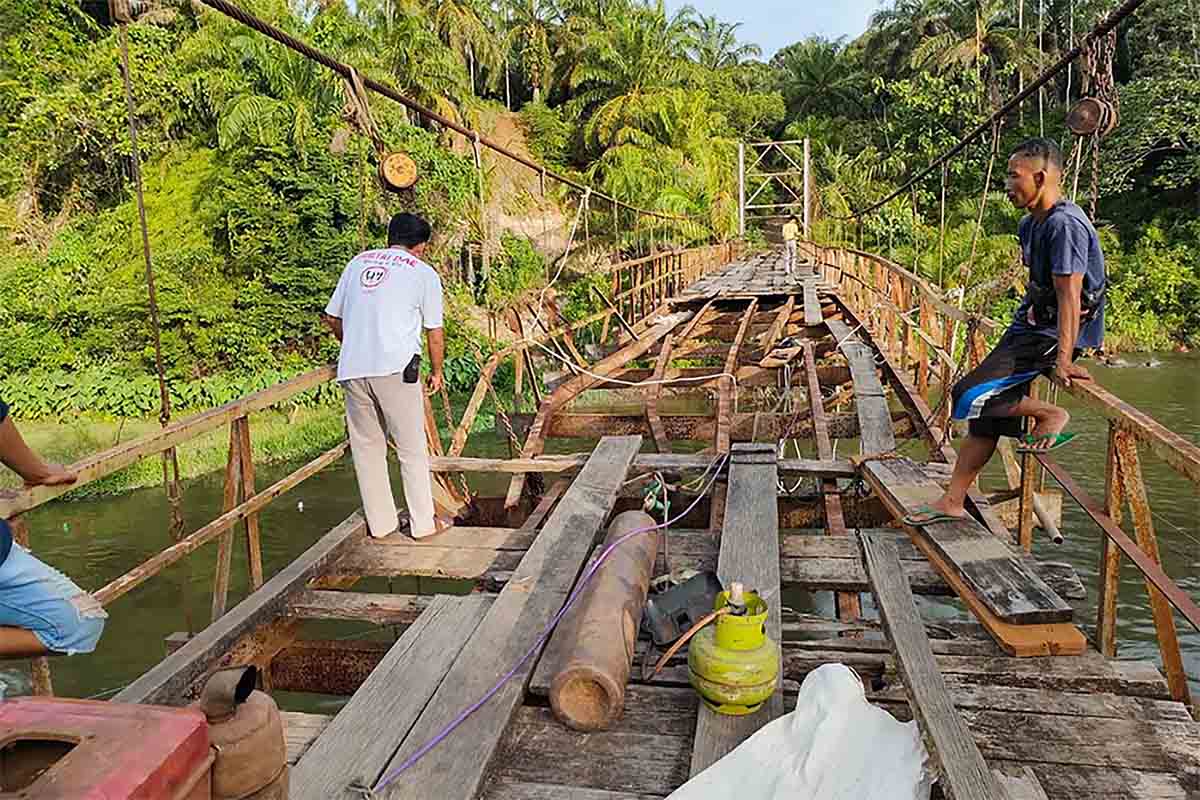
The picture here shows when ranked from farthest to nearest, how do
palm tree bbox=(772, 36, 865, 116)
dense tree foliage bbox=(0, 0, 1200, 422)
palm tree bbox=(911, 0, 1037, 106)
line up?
1. palm tree bbox=(772, 36, 865, 116)
2. palm tree bbox=(911, 0, 1037, 106)
3. dense tree foliage bbox=(0, 0, 1200, 422)

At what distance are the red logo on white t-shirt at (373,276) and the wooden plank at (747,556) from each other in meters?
1.85

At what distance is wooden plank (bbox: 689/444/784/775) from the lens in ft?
7.34

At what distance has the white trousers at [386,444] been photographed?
3.90m

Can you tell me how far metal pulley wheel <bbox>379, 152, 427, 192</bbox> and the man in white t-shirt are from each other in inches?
20.8

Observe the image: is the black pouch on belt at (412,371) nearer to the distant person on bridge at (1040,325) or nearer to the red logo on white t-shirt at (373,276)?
the red logo on white t-shirt at (373,276)

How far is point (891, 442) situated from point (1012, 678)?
266cm

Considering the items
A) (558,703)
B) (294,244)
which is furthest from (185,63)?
(558,703)

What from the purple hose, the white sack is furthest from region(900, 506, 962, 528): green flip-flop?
the white sack

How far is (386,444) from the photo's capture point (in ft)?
13.5

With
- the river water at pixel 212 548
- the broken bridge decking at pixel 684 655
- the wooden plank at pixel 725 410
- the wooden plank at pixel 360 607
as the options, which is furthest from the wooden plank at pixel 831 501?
the river water at pixel 212 548

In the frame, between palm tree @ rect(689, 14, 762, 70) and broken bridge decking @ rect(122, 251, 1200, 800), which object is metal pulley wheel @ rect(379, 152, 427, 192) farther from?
palm tree @ rect(689, 14, 762, 70)

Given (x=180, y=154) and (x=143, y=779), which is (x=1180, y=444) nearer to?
(x=143, y=779)

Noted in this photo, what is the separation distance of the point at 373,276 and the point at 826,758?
108 inches

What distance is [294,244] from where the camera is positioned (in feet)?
57.8
